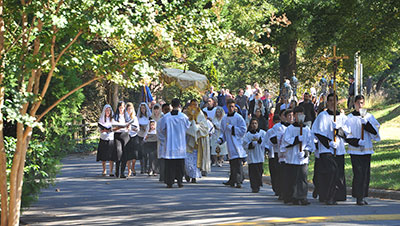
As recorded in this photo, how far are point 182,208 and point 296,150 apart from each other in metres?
2.38

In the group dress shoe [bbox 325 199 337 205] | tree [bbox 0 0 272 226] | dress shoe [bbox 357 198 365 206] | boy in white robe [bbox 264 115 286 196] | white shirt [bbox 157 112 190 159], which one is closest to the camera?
tree [bbox 0 0 272 226]

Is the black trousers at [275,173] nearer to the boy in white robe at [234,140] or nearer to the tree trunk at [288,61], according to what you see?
the boy in white robe at [234,140]

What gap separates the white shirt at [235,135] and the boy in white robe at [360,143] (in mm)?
3584

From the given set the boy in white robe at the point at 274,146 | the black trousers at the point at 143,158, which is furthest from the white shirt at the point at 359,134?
the black trousers at the point at 143,158

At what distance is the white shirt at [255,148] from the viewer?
53.5 feet

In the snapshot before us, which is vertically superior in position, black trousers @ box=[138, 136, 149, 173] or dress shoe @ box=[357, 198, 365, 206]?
black trousers @ box=[138, 136, 149, 173]

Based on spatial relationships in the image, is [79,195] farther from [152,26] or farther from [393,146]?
[393,146]

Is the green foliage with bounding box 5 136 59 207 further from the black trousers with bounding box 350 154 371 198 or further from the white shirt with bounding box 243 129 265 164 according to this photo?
the white shirt with bounding box 243 129 265 164

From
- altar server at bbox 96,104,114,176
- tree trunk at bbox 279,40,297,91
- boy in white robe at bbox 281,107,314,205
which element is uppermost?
tree trunk at bbox 279,40,297,91

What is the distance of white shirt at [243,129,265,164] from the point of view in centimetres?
1630

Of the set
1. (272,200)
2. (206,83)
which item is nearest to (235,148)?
(272,200)

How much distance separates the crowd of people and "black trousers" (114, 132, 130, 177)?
24mm

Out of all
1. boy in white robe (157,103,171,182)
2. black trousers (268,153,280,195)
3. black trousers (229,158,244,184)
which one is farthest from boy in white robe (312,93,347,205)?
boy in white robe (157,103,171,182)

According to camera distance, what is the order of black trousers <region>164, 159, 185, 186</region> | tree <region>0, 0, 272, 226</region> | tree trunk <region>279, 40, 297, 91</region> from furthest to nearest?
tree trunk <region>279, 40, 297, 91</region> < black trousers <region>164, 159, 185, 186</region> < tree <region>0, 0, 272, 226</region>
